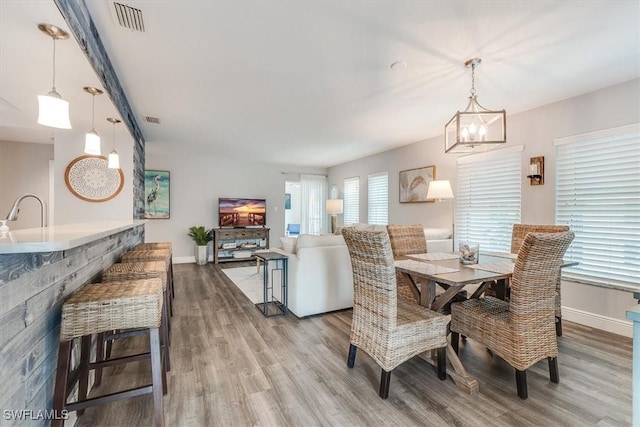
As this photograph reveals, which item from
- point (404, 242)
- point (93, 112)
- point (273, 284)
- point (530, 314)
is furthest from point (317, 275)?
point (93, 112)

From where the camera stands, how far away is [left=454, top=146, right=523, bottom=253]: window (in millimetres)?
3869

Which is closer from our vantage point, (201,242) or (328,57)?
(328,57)

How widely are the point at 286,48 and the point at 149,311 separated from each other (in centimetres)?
213

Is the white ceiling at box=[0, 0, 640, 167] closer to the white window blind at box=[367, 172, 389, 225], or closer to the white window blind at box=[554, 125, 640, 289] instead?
A: the white window blind at box=[554, 125, 640, 289]

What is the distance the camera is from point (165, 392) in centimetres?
188

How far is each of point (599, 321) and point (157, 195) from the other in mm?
7515

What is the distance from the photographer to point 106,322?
1386mm

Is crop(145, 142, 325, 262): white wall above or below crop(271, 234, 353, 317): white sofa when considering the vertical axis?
above

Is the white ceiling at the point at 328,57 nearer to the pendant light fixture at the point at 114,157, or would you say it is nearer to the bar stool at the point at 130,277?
the pendant light fixture at the point at 114,157

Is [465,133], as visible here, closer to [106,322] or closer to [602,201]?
[602,201]

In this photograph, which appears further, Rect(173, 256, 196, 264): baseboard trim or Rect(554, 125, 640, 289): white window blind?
Rect(173, 256, 196, 264): baseboard trim

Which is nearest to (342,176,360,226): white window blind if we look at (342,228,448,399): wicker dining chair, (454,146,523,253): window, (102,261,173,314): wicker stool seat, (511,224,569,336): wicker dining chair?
(454,146,523,253): window

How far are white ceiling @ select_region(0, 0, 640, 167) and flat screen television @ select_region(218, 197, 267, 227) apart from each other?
3088 millimetres

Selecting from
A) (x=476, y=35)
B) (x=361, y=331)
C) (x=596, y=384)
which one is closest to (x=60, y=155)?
(x=361, y=331)
